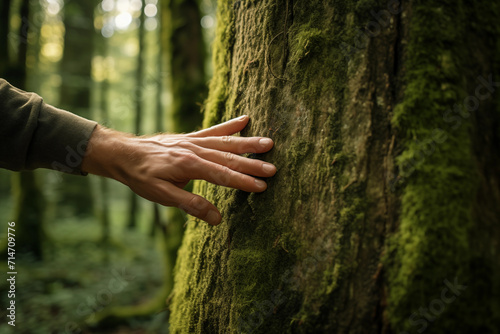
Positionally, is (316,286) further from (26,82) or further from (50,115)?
(26,82)

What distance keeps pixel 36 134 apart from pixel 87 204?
11.2 meters

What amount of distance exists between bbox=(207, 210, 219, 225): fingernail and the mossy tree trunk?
134 mm

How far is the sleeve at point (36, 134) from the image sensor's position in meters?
1.54

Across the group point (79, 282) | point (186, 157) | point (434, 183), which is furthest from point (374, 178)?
point (79, 282)

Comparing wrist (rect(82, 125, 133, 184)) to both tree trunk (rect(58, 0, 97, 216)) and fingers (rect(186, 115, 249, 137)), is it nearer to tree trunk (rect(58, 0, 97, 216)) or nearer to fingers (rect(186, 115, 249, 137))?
fingers (rect(186, 115, 249, 137))

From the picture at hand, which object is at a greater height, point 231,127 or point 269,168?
point 231,127

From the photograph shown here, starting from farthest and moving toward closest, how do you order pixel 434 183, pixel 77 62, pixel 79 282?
pixel 77 62 < pixel 79 282 < pixel 434 183

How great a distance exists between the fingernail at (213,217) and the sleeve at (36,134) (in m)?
0.81

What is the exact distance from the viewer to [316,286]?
1240mm

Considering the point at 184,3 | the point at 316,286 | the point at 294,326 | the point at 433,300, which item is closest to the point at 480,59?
the point at 433,300

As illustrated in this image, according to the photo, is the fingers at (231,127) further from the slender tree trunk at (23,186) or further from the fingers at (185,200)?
the slender tree trunk at (23,186)

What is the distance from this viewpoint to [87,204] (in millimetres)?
11320

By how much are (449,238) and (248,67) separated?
128 cm

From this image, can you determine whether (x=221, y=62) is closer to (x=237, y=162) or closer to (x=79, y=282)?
(x=237, y=162)
